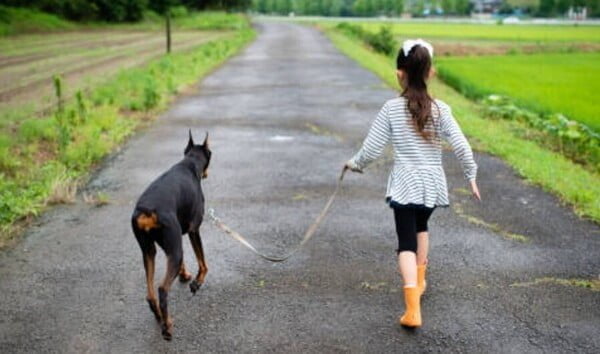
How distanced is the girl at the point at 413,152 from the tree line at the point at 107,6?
44.7m

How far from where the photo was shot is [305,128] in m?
11.8

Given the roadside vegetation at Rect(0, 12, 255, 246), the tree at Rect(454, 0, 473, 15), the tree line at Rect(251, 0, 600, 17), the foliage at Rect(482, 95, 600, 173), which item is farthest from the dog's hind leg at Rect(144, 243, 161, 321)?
the tree at Rect(454, 0, 473, 15)

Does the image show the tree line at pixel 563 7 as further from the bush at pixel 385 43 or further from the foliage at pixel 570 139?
the foliage at pixel 570 139

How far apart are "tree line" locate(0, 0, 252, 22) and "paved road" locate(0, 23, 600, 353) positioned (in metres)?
41.5

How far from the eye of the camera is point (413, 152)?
409cm

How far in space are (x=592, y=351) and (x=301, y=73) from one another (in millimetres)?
18404

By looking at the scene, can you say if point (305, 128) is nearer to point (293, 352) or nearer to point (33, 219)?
point (33, 219)

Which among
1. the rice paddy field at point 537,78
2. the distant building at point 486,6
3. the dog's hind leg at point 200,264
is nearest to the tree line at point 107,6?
the rice paddy field at point 537,78

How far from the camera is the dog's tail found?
3.81 meters

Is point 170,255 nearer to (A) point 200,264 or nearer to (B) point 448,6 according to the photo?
(A) point 200,264

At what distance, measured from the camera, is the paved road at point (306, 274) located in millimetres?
4078

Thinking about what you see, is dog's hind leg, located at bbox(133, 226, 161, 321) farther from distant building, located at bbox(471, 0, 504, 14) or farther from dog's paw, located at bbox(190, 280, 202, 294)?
distant building, located at bbox(471, 0, 504, 14)

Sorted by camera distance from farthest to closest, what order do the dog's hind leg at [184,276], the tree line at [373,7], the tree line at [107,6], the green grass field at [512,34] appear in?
the tree line at [373,7]
the tree line at [107,6]
the green grass field at [512,34]
the dog's hind leg at [184,276]

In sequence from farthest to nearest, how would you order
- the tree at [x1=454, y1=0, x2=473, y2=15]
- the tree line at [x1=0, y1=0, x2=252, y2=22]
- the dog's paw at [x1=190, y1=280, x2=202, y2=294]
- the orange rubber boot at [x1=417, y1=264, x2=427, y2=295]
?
the tree at [x1=454, y1=0, x2=473, y2=15]
the tree line at [x1=0, y1=0, x2=252, y2=22]
the dog's paw at [x1=190, y1=280, x2=202, y2=294]
the orange rubber boot at [x1=417, y1=264, x2=427, y2=295]
